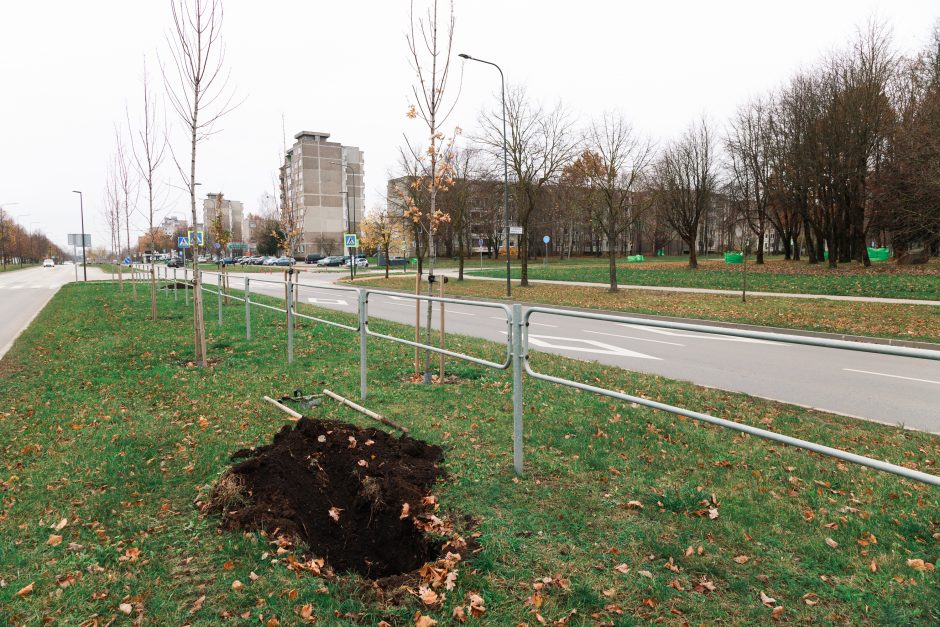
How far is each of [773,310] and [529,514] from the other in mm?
14947

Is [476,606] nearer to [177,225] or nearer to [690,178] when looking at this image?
[690,178]

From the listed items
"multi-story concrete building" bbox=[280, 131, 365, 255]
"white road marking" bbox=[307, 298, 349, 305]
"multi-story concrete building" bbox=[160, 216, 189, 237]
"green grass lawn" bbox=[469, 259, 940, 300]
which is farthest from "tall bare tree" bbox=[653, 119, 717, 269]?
"multi-story concrete building" bbox=[280, 131, 365, 255]

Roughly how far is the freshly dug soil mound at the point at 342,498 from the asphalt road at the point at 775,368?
8.83 feet

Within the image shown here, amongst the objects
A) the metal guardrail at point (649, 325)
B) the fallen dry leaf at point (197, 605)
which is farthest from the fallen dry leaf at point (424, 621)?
the metal guardrail at point (649, 325)

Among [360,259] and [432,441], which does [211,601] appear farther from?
[360,259]

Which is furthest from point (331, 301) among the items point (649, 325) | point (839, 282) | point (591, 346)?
point (649, 325)

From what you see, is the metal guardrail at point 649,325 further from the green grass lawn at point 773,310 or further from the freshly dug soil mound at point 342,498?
the green grass lawn at point 773,310

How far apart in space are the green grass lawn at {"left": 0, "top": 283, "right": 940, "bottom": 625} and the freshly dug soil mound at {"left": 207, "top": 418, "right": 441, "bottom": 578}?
0.20m

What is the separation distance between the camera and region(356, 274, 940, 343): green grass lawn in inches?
508

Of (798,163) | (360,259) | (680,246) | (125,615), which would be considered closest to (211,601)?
(125,615)

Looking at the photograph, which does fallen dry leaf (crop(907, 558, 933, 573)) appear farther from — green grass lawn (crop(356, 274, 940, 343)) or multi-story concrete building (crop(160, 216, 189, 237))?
multi-story concrete building (crop(160, 216, 189, 237))

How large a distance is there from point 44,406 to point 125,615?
16.2ft

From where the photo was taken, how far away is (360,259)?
64.1 metres

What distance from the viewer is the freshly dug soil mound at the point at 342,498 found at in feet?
11.2
